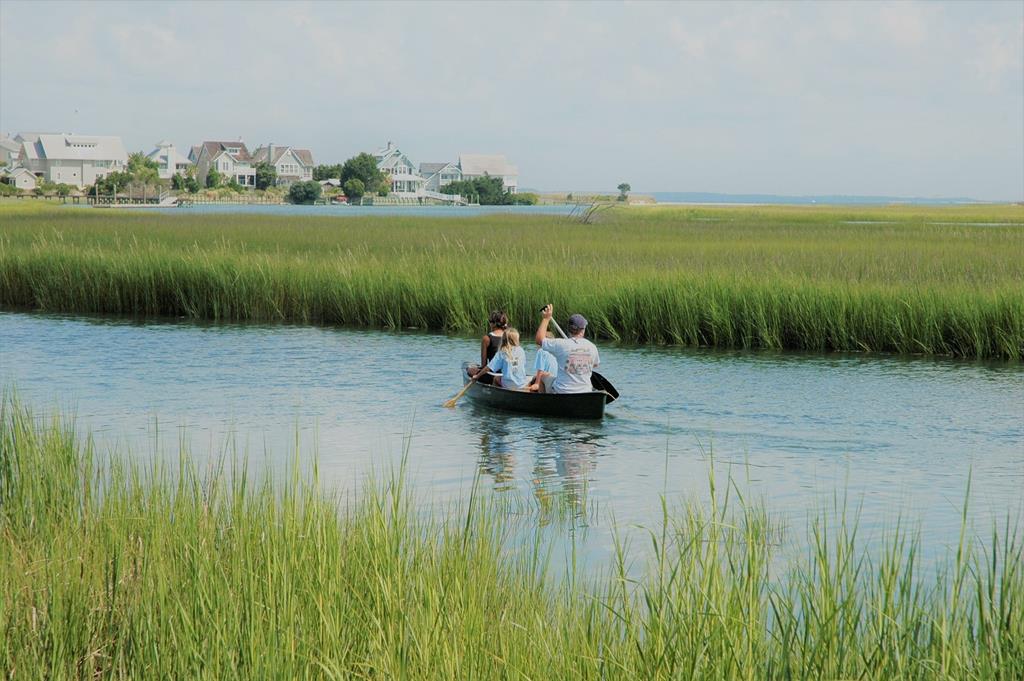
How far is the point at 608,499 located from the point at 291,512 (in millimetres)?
5936

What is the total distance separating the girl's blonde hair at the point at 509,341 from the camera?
53.3 ft

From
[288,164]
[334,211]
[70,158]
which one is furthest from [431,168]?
[334,211]

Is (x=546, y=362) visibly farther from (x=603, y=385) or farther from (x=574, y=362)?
(x=574, y=362)

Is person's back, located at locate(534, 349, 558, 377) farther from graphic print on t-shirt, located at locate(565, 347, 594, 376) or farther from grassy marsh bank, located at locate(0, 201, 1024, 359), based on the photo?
grassy marsh bank, located at locate(0, 201, 1024, 359)

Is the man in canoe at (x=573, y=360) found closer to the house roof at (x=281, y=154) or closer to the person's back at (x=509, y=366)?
the person's back at (x=509, y=366)

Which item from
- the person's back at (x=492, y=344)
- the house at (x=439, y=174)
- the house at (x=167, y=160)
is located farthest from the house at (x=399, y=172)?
the person's back at (x=492, y=344)

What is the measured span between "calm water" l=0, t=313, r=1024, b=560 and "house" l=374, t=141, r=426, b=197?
143163 millimetres

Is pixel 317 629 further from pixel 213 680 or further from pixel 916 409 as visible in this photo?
pixel 916 409

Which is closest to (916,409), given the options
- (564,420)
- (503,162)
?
(564,420)

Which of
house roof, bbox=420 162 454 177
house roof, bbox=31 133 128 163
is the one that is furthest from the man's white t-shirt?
house roof, bbox=420 162 454 177

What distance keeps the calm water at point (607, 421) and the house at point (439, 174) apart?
15953cm

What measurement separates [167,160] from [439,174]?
128 ft

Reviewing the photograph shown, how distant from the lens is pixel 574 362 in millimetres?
15398

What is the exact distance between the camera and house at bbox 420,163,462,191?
182 metres
